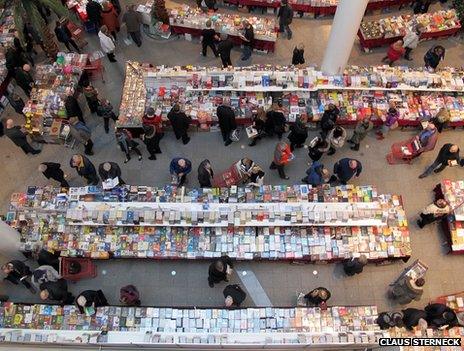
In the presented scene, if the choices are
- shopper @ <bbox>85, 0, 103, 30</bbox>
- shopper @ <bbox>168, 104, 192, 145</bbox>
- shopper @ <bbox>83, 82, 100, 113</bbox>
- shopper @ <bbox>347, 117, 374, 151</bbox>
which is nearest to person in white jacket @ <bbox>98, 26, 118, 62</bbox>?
shopper @ <bbox>85, 0, 103, 30</bbox>

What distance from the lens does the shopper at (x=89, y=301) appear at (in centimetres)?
988

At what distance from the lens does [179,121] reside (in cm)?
1256

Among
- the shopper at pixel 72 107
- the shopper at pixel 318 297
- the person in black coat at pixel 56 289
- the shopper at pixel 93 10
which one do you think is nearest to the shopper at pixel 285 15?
the shopper at pixel 93 10

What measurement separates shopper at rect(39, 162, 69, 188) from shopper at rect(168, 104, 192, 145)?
3.14 metres

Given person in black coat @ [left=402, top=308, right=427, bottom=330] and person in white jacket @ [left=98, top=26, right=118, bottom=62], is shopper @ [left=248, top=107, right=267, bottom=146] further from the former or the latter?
person in black coat @ [left=402, top=308, right=427, bottom=330]

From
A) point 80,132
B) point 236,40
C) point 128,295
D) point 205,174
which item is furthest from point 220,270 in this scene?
point 236,40

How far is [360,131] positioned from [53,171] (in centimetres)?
811

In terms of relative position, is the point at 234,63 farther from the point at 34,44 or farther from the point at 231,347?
the point at 231,347

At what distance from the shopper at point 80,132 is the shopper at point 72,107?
46cm

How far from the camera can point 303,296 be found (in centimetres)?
1113

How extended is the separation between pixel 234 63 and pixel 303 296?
7.96 m

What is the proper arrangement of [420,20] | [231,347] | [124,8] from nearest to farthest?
[231,347] < [420,20] < [124,8]

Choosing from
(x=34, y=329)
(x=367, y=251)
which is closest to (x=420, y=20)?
(x=367, y=251)

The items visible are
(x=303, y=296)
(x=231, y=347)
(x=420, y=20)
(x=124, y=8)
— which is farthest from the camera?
(x=124, y=8)
